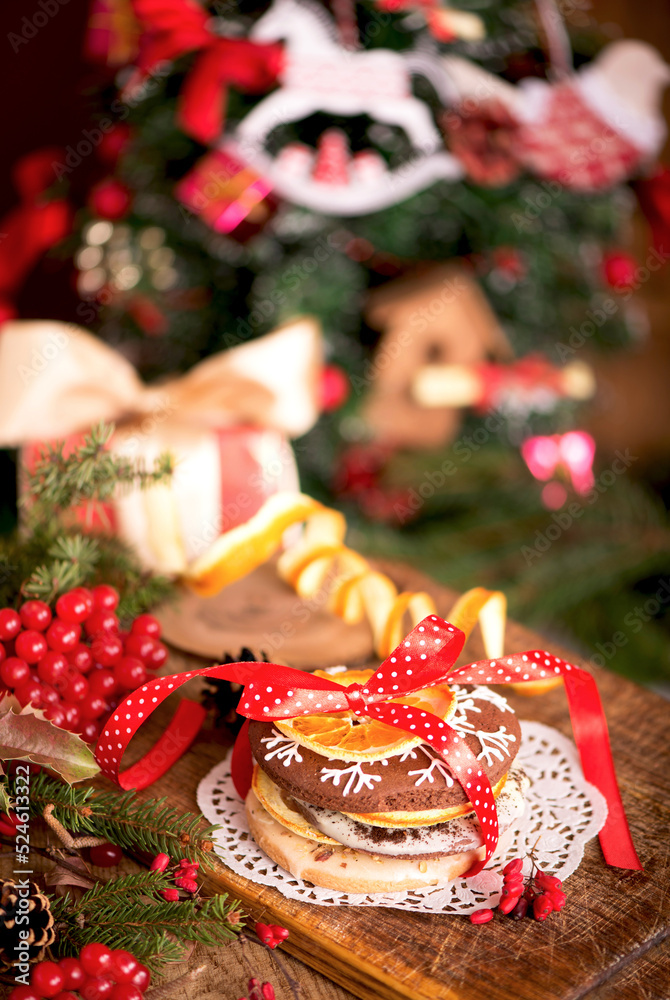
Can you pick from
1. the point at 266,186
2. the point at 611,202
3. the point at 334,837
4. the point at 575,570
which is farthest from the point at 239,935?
the point at 611,202

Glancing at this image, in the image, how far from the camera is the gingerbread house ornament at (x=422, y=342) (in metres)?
1.55

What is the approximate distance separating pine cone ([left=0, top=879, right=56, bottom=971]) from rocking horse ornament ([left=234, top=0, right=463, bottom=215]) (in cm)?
86

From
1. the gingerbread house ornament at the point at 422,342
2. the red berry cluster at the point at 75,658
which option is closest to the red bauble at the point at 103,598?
the red berry cluster at the point at 75,658

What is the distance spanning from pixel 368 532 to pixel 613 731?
73 centimetres

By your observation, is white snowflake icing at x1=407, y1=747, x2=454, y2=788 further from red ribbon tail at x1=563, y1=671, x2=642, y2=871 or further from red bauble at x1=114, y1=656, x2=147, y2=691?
red bauble at x1=114, y1=656, x2=147, y2=691

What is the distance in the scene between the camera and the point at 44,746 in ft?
2.15

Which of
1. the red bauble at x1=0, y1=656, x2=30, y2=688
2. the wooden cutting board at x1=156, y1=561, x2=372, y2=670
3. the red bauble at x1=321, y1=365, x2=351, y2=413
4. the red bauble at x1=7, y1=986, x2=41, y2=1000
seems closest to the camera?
the red bauble at x1=7, y1=986, x2=41, y2=1000

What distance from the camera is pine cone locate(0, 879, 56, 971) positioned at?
1.87 ft

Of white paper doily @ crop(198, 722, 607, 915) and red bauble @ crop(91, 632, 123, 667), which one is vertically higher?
red bauble @ crop(91, 632, 123, 667)

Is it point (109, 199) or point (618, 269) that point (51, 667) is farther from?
point (618, 269)

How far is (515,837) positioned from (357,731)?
0.52ft

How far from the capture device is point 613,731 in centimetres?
88

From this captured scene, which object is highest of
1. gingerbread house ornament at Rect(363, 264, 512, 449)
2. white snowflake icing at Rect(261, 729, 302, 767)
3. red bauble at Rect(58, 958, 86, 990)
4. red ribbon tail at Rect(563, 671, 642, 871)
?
red bauble at Rect(58, 958, 86, 990)

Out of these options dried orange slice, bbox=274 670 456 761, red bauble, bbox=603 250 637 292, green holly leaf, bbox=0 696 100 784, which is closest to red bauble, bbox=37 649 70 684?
green holly leaf, bbox=0 696 100 784
